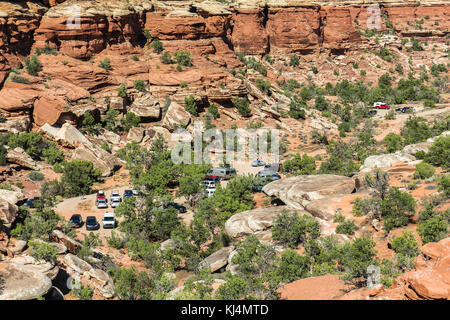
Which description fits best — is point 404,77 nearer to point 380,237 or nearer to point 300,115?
point 300,115

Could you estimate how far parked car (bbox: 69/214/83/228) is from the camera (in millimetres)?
34375

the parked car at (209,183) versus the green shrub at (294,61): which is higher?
the green shrub at (294,61)

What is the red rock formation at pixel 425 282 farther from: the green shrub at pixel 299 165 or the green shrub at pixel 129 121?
the green shrub at pixel 129 121

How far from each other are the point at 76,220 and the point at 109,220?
223cm

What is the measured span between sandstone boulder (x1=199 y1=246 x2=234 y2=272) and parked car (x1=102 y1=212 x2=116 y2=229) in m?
9.28

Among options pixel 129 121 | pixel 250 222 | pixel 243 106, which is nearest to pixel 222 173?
pixel 129 121

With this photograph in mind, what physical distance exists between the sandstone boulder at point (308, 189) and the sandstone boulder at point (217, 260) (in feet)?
22.1

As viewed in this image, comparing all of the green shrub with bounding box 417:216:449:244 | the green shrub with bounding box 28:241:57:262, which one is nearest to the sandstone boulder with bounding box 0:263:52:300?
the green shrub with bounding box 28:241:57:262

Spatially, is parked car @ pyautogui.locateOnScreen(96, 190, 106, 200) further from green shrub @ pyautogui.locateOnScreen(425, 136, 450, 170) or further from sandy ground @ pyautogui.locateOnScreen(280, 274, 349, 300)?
green shrub @ pyautogui.locateOnScreen(425, 136, 450, 170)

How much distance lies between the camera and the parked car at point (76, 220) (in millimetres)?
34375

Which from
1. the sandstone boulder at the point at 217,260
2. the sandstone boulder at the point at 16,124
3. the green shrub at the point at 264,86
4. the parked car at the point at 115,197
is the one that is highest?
the green shrub at the point at 264,86

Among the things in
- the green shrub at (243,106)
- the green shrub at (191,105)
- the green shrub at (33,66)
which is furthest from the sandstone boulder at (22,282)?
the green shrub at (243,106)

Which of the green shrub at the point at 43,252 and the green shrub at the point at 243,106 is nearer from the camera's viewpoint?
the green shrub at the point at 43,252

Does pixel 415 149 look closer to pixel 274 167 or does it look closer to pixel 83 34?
pixel 274 167
